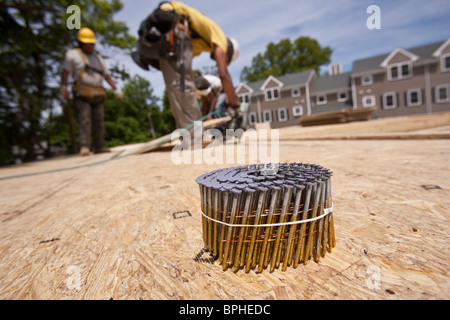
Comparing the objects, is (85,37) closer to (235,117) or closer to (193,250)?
(235,117)

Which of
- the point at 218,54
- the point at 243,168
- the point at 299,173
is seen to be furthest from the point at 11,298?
the point at 218,54

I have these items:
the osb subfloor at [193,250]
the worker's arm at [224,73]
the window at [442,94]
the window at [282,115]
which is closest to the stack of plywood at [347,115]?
the worker's arm at [224,73]

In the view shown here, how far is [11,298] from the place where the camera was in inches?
33.3

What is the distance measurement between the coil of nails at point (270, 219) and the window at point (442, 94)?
30.1m

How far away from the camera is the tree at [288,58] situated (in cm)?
4522

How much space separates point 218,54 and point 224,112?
49.5 inches

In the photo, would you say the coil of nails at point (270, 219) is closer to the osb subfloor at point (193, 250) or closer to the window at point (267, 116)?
the osb subfloor at point (193, 250)

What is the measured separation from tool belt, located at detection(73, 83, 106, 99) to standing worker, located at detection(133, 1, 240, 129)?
180 centimetres

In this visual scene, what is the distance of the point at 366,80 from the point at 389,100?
3.08 metres

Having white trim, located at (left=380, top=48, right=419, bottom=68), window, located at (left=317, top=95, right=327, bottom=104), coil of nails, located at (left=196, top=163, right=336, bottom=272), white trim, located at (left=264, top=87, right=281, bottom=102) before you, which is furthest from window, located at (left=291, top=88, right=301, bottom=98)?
coil of nails, located at (left=196, top=163, right=336, bottom=272)

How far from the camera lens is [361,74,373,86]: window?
84.0ft

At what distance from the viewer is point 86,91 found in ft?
20.7

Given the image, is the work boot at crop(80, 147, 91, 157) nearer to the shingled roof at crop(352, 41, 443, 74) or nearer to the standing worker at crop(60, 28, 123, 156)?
the standing worker at crop(60, 28, 123, 156)

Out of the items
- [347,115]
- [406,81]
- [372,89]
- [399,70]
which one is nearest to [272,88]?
[372,89]
